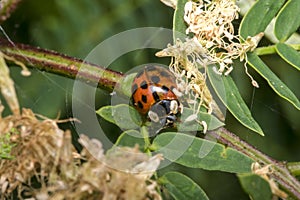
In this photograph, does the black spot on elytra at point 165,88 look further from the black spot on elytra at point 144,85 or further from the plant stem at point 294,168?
the plant stem at point 294,168

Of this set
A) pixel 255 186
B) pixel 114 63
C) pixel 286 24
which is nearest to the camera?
pixel 255 186

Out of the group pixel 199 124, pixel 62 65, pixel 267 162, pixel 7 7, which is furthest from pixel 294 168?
pixel 7 7

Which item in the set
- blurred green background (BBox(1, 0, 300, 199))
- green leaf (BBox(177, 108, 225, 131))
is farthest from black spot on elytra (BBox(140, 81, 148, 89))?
blurred green background (BBox(1, 0, 300, 199))

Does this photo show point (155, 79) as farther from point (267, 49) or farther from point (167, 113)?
point (267, 49)

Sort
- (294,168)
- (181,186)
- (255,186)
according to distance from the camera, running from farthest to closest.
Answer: (294,168) → (181,186) → (255,186)

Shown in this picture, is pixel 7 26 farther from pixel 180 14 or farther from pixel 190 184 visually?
pixel 190 184

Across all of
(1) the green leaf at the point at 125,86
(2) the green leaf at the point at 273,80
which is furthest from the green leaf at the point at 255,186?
(1) the green leaf at the point at 125,86

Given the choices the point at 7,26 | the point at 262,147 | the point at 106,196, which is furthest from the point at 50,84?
the point at 106,196

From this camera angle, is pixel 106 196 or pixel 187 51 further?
pixel 187 51
